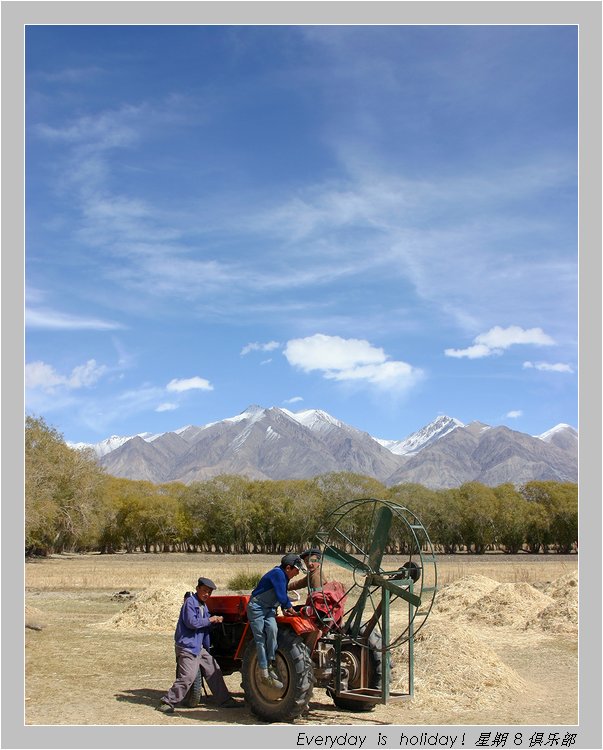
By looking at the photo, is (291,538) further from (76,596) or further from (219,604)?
(219,604)

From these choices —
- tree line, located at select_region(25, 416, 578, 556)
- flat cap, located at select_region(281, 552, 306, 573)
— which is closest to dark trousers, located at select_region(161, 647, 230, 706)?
flat cap, located at select_region(281, 552, 306, 573)

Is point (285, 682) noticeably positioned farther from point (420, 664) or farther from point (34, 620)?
point (34, 620)

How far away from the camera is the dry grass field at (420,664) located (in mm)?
10820

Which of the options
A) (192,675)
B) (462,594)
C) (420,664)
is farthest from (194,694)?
(462,594)

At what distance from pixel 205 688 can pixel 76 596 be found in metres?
21.4

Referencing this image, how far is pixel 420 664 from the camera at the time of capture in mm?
12719

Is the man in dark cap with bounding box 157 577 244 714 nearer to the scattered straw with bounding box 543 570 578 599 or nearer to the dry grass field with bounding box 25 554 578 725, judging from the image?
the dry grass field with bounding box 25 554 578 725

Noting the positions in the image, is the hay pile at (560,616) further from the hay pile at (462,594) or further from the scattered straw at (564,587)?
the hay pile at (462,594)

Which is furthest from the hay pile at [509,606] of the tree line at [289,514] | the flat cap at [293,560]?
the tree line at [289,514]

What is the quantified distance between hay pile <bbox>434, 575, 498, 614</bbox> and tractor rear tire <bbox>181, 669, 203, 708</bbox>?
42.6ft

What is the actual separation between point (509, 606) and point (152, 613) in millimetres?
9950

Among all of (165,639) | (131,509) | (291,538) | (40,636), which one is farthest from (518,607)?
(131,509)

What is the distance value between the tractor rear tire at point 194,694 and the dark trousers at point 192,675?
0.09 m

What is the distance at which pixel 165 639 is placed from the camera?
1891 centimetres
